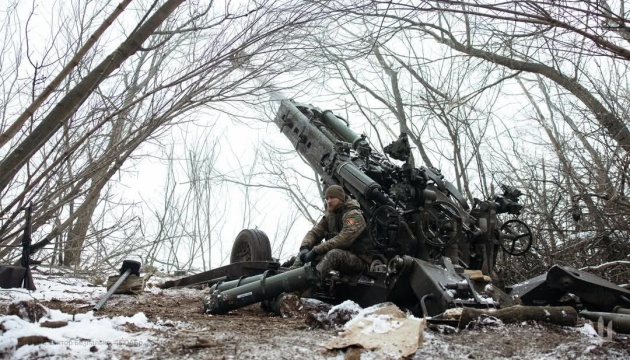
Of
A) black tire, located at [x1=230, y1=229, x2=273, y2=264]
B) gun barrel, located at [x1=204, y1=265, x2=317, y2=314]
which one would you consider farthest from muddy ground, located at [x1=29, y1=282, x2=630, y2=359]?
black tire, located at [x1=230, y1=229, x2=273, y2=264]

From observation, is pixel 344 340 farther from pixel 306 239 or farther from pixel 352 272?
pixel 306 239

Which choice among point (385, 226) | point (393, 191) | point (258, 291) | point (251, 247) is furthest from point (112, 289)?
point (393, 191)

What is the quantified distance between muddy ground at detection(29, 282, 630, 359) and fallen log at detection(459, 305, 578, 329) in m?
0.05

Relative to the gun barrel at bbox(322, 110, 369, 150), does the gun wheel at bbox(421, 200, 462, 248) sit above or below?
below

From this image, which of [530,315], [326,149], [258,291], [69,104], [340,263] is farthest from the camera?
[326,149]

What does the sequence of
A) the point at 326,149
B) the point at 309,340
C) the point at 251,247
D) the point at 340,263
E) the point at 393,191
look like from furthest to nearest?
1. the point at 326,149
2. the point at 251,247
3. the point at 393,191
4. the point at 340,263
5. the point at 309,340

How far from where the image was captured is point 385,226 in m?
6.01

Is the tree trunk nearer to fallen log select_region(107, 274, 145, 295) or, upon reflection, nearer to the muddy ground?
the muddy ground

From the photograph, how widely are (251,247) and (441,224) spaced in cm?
255

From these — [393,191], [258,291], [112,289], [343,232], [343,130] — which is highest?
[343,130]

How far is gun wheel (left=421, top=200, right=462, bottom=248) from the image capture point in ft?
19.2

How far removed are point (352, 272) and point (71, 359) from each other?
11.5 ft

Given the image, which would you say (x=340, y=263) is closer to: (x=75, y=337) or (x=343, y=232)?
(x=343, y=232)

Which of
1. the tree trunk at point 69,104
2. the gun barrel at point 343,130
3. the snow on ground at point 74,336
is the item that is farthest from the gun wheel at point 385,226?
the tree trunk at point 69,104
